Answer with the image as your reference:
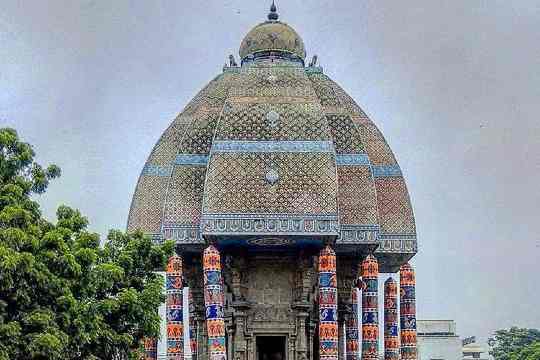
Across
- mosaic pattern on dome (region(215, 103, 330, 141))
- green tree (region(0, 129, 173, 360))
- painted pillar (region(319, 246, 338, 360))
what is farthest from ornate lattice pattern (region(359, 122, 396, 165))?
green tree (region(0, 129, 173, 360))

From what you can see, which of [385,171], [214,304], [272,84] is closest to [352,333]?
[385,171]

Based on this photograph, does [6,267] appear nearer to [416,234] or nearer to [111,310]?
[111,310]

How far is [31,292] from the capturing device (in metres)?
19.4

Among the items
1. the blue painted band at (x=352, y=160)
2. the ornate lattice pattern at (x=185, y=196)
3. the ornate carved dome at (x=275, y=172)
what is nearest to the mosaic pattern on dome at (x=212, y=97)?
the ornate carved dome at (x=275, y=172)

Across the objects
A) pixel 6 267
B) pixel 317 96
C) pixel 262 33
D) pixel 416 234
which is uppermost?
pixel 262 33

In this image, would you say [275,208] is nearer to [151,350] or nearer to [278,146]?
[278,146]

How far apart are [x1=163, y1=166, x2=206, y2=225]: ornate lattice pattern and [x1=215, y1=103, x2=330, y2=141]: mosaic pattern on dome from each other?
1.77m

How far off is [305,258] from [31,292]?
10656mm

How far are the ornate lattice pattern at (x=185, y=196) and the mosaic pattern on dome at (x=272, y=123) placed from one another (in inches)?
69.8

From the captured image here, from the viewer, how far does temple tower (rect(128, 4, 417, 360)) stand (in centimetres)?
2619

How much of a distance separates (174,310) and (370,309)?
516 centimetres

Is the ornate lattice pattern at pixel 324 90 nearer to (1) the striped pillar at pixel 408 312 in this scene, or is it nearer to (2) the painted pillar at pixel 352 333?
(1) the striped pillar at pixel 408 312

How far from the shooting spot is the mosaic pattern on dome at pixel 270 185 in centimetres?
2608

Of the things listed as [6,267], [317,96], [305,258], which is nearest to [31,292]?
[6,267]
